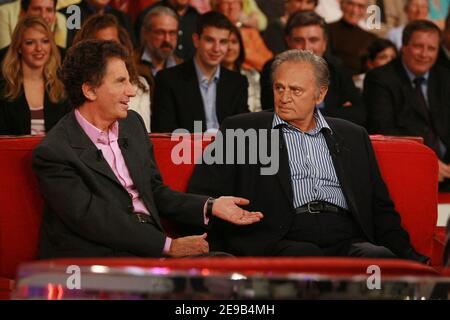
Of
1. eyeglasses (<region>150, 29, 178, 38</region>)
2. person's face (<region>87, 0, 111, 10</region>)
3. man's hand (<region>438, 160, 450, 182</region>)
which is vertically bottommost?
man's hand (<region>438, 160, 450, 182</region>)

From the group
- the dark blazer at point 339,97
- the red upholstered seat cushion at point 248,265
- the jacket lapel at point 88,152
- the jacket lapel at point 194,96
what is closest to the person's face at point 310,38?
the dark blazer at point 339,97

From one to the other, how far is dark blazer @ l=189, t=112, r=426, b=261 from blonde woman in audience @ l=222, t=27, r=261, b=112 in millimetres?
1858

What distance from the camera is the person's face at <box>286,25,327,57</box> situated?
4.77 m

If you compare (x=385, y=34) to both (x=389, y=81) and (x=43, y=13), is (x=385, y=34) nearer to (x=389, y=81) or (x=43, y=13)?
(x=389, y=81)

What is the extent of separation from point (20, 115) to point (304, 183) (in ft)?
5.29

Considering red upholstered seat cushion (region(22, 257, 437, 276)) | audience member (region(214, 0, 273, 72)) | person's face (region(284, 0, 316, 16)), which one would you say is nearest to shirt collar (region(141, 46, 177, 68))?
audience member (region(214, 0, 273, 72))

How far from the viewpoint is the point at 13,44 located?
14.2 ft

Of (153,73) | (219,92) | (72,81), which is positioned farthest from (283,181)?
(153,73)

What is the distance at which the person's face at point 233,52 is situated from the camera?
512cm

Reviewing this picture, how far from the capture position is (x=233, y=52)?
17.0 ft

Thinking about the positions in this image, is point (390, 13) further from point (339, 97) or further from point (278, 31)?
point (339, 97)

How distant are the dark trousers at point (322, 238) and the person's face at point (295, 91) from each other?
37cm

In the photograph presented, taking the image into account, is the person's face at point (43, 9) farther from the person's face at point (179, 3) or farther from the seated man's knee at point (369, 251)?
the seated man's knee at point (369, 251)

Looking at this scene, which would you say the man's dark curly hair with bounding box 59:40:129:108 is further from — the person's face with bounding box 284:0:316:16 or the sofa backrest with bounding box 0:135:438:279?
the person's face with bounding box 284:0:316:16
